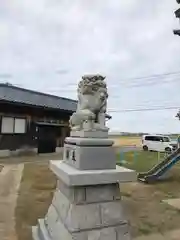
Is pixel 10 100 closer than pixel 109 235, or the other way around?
pixel 109 235

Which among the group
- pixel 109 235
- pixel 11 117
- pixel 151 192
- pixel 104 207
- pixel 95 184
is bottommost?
pixel 151 192

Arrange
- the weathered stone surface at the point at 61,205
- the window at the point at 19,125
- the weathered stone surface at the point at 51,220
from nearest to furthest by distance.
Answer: the weathered stone surface at the point at 61,205 < the weathered stone surface at the point at 51,220 < the window at the point at 19,125

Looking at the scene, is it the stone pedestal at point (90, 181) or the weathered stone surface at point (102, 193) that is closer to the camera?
the stone pedestal at point (90, 181)

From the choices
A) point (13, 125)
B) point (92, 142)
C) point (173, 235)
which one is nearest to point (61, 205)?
point (92, 142)

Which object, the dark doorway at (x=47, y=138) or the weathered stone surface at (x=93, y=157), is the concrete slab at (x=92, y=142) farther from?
the dark doorway at (x=47, y=138)

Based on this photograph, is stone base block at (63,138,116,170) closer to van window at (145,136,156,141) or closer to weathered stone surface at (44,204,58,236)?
weathered stone surface at (44,204,58,236)

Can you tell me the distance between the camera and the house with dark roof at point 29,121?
1781cm

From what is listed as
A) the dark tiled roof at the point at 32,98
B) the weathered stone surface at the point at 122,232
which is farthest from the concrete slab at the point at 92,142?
the dark tiled roof at the point at 32,98

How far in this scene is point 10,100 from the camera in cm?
1736

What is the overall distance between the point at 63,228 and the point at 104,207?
2.25ft

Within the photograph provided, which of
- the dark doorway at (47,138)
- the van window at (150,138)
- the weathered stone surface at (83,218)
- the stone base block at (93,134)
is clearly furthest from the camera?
the van window at (150,138)

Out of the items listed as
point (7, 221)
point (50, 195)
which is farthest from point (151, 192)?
point (7, 221)

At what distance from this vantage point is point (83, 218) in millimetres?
3574

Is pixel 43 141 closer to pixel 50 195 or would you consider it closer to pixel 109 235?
pixel 50 195
